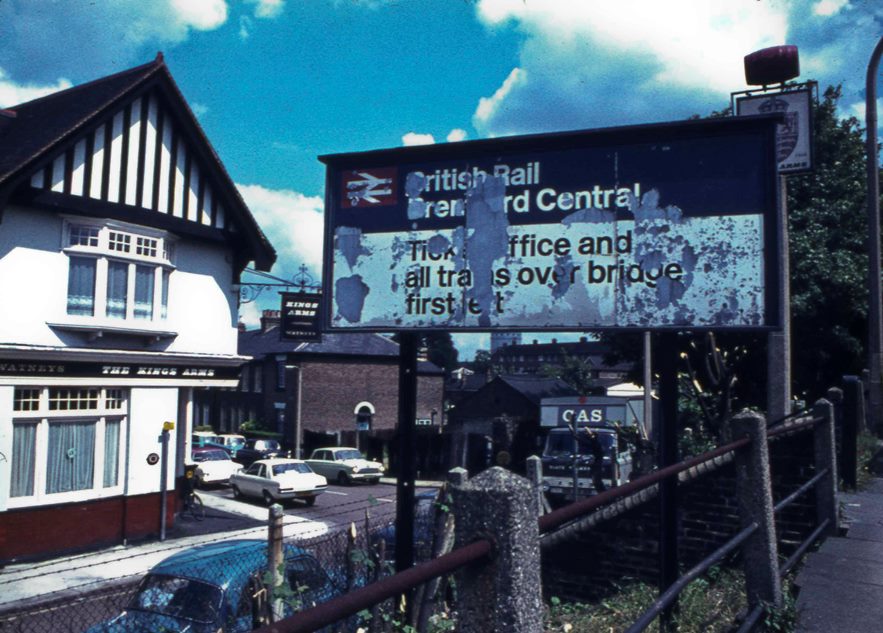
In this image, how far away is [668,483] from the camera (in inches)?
184

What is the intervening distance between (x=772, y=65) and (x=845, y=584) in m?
8.79

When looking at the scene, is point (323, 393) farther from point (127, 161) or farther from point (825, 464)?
point (825, 464)

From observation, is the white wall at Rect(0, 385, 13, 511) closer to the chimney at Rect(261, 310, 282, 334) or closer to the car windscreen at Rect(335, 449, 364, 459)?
the car windscreen at Rect(335, 449, 364, 459)

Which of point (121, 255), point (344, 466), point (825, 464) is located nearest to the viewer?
point (825, 464)

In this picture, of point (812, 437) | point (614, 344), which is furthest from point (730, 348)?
point (812, 437)

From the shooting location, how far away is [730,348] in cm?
2627

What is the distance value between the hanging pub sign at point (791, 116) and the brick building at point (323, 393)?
30365mm

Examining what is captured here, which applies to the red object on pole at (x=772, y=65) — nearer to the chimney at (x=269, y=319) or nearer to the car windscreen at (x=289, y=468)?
the car windscreen at (x=289, y=468)

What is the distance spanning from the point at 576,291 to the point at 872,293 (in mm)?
11329

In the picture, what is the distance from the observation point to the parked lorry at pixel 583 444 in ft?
74.8

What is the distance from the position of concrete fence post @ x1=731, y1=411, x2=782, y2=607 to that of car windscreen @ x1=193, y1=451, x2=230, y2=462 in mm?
28533

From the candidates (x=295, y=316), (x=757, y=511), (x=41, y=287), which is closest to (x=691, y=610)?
(x=757, y=511)

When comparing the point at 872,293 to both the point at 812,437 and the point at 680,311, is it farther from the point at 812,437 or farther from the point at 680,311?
the point at 680,311

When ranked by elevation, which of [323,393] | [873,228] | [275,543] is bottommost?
[323,393]
